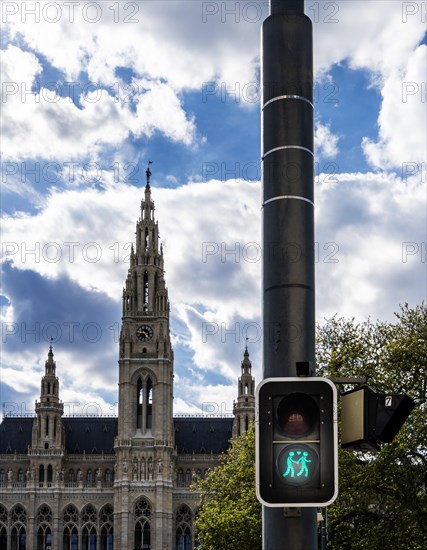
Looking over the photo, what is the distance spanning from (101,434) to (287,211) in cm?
12216

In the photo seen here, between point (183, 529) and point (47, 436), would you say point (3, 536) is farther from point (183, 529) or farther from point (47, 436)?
point (183, 529)

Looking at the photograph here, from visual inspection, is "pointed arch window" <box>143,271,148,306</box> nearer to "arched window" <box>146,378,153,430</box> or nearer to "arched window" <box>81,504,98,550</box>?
"arched window" <box>146,378,153,430</box>

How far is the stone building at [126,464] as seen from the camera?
381 ft

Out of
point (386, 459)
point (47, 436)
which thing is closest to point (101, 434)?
point (47, 436)

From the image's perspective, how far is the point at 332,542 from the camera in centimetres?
4544

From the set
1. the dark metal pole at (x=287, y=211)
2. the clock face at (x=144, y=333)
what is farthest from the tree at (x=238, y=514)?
the clock face at (x=144, y=333)

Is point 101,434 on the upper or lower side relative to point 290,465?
upper

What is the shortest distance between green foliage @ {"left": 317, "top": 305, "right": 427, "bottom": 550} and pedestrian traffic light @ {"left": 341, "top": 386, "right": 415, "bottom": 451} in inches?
1095

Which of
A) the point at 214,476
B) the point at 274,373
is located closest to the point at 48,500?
the point at 214,476

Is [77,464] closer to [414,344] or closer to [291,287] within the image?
[414,344]

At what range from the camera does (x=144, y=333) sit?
12244 centimetres

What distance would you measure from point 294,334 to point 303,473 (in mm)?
1272

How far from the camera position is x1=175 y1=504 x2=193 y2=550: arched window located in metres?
118

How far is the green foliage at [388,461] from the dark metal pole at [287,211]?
2746 cm
